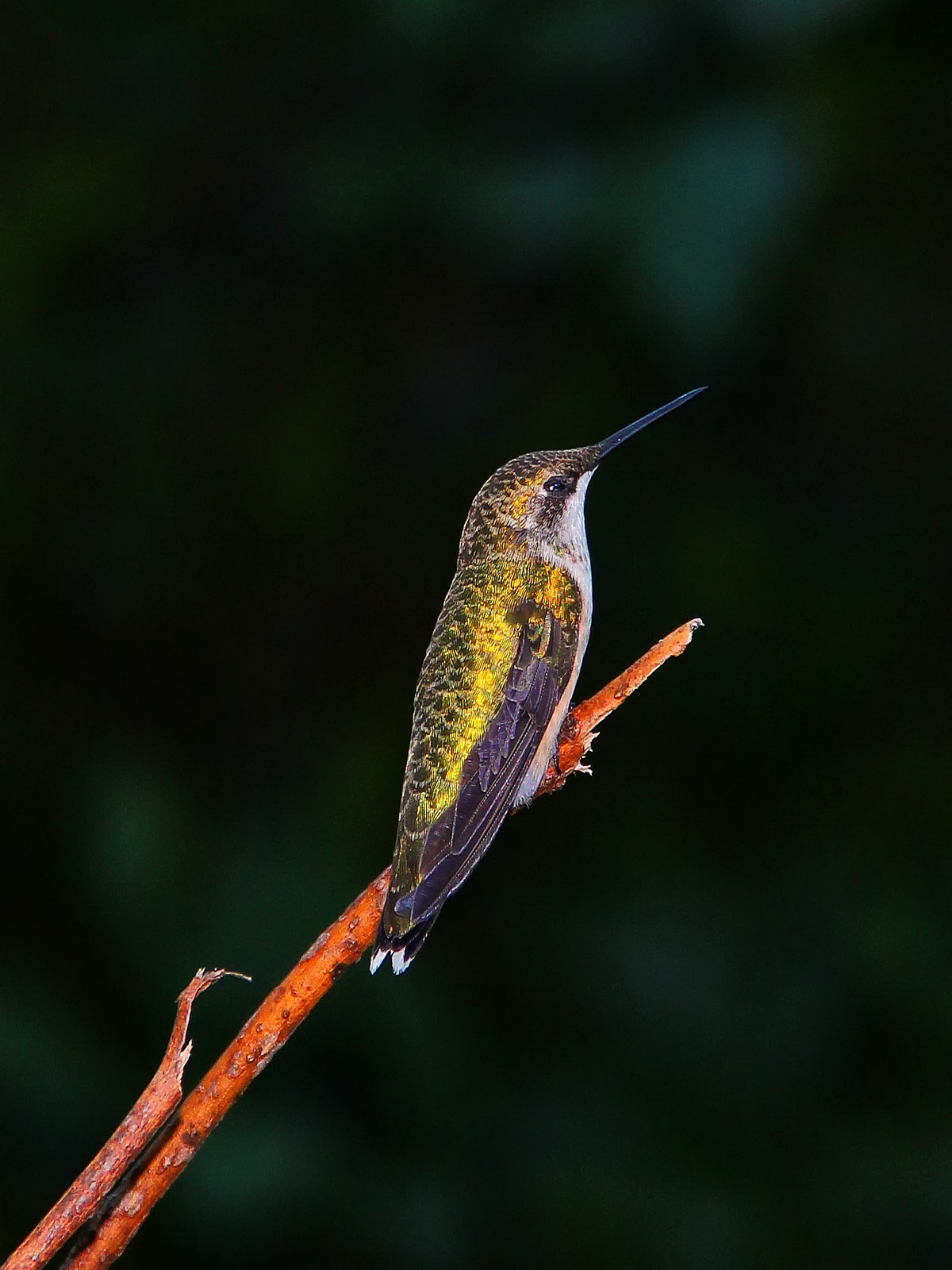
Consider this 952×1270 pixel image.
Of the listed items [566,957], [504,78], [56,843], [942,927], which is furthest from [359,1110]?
[504,78]

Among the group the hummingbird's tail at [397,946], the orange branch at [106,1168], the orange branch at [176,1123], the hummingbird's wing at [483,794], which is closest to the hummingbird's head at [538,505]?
the hummingbird's wing at [483,794]

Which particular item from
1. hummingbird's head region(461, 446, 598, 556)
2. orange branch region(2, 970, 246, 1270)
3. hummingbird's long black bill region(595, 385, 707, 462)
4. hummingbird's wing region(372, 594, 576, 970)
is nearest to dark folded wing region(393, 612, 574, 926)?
hummingbird's wing region(372, 594, 576, 970)

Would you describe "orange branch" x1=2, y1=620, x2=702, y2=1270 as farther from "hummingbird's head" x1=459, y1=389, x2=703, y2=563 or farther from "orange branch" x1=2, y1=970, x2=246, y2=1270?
"hummingbird's head" x1=459, y1=389, x2=703, y2=563

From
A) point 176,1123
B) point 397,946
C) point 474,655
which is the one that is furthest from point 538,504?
point 176,1123

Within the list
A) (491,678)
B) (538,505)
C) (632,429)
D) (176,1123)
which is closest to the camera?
(176,1123)

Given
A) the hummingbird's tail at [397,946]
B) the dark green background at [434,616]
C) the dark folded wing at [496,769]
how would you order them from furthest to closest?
the dark green background at [434,616] < the dark folded wing at [496,769] < the hummingbird's tail at [397,946]

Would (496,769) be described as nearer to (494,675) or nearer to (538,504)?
(494,675)

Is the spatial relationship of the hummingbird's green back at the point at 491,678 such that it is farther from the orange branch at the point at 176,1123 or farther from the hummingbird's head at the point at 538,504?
the orange branch at the point at 176,1123

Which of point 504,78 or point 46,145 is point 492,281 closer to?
point 504,78
